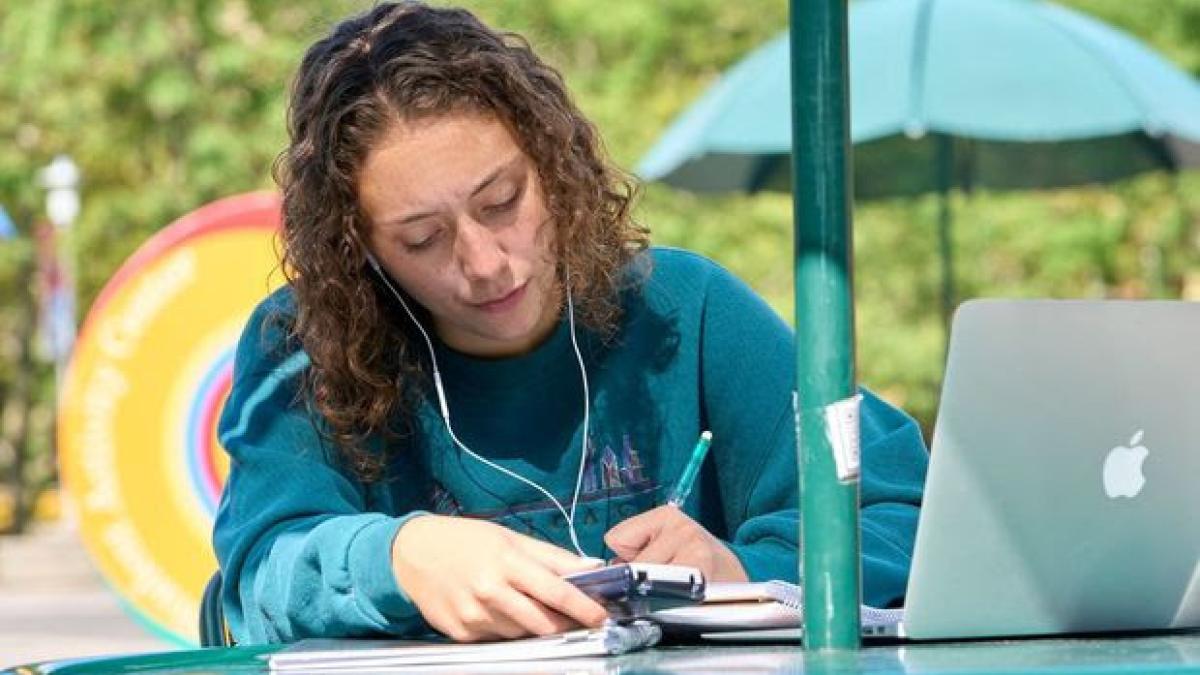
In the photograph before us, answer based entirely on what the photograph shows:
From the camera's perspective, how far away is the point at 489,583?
2.13m

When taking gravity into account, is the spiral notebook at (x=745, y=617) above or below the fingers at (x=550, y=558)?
below

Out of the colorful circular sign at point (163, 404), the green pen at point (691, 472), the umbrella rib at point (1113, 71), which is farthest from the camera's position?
the umbrella rib at point (1113, 71)

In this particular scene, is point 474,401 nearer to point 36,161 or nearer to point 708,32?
point 708,32

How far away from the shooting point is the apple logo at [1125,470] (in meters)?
2.03

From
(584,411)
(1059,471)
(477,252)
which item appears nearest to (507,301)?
(477,252)

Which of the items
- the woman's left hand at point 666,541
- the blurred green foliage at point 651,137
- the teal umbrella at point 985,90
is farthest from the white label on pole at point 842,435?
the blurred green foliage at point 651,137

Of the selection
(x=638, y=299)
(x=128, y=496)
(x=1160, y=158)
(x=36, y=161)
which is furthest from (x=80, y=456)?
(x=36, y=161)

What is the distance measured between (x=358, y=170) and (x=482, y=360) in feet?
0.86

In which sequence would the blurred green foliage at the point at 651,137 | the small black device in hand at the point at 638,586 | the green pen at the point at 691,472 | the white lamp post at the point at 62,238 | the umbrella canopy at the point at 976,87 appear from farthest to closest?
the white lamp post at the point at 62,238 → the blurred green foliage at the point at 651,137 → the umbrella canopy at the point at 976,87 → the green pen at the point at 691,472 → the small black device in hand at the point at 638,586

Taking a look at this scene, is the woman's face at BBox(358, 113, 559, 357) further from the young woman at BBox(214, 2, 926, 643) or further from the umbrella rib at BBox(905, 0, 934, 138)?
the umbrella rib at BBox(905, 0, 934, 138)

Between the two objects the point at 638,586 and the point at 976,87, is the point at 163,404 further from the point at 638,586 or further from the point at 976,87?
the point at 638,586

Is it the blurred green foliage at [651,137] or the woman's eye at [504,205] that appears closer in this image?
the woman's eye at [504,205]

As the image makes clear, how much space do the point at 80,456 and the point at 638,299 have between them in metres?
4.71

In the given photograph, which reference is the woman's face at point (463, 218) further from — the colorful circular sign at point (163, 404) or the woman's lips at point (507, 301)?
the colorful circular sign at point (163, 404)
